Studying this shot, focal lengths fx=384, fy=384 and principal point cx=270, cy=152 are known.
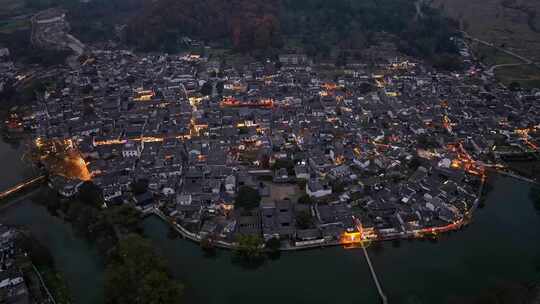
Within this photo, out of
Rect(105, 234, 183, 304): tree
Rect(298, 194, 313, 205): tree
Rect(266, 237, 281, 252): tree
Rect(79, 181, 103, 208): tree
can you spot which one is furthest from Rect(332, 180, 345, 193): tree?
Rect(79, 181, 103, 208): tree

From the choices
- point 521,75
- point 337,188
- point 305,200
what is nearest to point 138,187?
point 305,200

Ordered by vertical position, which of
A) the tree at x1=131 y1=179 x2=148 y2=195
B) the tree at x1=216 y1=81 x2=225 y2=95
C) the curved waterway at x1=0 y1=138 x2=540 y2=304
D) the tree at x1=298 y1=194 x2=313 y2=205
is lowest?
the curved waterway at x1=0 y1=138 x2=540 y2=304

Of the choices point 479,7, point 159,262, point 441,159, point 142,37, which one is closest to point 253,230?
point 159,262

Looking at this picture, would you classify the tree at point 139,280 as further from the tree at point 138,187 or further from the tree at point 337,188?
the tree at point 337,188

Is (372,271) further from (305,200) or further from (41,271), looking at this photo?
(41,271)

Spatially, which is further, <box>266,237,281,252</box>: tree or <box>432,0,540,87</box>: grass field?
<box>432,0,540,87</box>: grass field

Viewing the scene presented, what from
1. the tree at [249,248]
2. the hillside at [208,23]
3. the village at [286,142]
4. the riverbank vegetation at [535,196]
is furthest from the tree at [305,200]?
the hillside at [208,23]

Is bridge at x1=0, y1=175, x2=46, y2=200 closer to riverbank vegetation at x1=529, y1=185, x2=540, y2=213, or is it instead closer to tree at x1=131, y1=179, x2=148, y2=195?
tree at x1=131, y1=179, x2=148, y2=195

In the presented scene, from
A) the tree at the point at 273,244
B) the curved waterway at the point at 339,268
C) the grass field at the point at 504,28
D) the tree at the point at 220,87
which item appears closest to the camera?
the curved waterway at the point at 339,268
